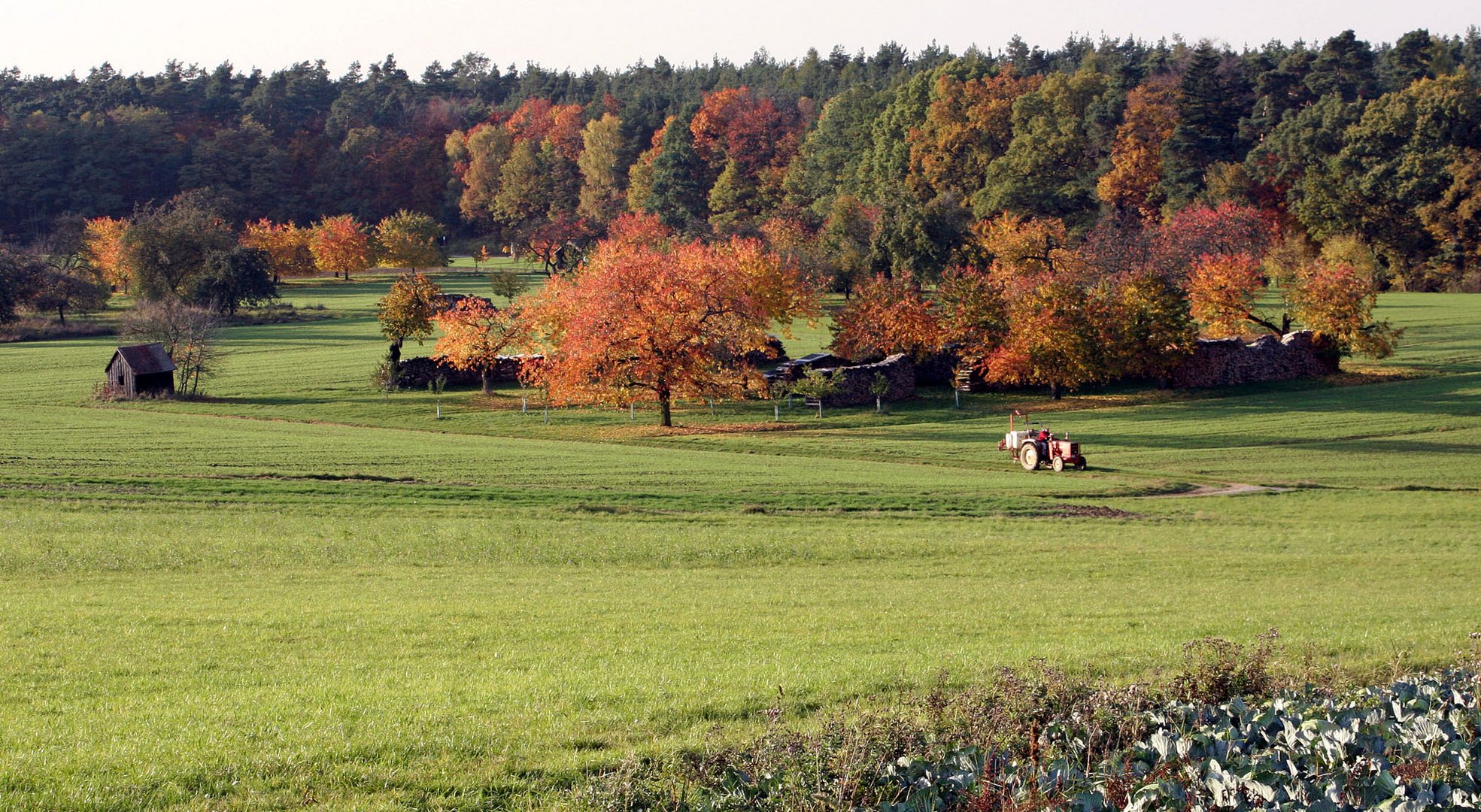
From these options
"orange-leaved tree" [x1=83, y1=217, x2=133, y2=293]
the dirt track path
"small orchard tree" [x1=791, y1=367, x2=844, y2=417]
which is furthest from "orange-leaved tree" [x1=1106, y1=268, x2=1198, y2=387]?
"orange-leaved tree" [x1=83, y1=217, x2=133, y2=293]

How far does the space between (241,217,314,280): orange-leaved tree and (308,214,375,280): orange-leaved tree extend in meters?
1.19

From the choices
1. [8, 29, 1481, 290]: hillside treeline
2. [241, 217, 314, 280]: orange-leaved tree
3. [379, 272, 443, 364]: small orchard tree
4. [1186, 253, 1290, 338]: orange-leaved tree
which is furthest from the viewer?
[241, 217, 314, 280]: orange-leaved tree

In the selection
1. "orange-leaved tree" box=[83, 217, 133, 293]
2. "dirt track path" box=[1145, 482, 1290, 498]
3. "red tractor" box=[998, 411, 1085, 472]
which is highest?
"orange-leaved tree" box=[83, 217, 133, 293]

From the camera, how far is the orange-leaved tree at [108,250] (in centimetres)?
10079

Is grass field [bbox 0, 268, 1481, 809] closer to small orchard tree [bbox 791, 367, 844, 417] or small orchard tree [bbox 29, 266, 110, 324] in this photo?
small orchard tree [bbox 791, 367, 844, 417]

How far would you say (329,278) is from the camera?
131m

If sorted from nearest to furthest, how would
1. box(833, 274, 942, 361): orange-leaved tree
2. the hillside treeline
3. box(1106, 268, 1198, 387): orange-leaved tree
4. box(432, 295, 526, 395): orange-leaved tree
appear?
box(1106, 268, 1198, 387): orange-leaved tree, box(432, 295, 526, 395): orange-leaved tree, box(833, 274, 942, 361): orange-leaved tree, the hillside treeline

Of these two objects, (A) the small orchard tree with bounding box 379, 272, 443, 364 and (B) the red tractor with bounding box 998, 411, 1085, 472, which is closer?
(B) the red tractor with bounding box 998, 411, 1085, 472

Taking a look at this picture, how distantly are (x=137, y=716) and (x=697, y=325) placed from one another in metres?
40.5

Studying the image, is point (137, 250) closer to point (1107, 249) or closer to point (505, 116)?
point (1107, 249)

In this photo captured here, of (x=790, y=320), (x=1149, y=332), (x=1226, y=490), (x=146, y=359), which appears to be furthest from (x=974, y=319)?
(x=146, y=359)

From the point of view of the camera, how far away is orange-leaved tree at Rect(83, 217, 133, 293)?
100787mm

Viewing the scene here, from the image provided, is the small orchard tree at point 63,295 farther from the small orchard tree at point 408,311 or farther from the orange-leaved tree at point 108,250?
the small orchard tree at point 408,311

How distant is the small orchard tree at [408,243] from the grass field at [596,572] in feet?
252
